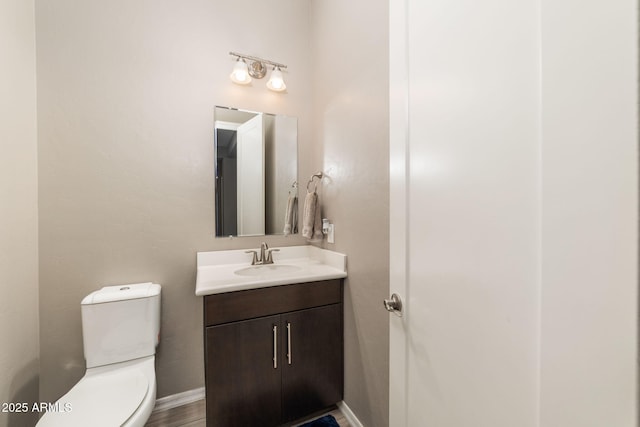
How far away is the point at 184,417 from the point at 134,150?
5.56 ft

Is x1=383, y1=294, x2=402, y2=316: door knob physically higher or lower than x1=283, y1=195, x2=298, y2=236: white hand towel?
lower

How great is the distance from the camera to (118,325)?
1.32 m

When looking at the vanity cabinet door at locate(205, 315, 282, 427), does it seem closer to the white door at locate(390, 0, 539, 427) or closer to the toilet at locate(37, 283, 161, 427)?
the toilet at locate(37, 283, 161, 427)

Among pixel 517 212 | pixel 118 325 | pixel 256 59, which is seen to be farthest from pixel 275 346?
pixel 256 59

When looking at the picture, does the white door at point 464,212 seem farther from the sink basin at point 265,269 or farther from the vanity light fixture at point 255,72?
the vanity light fixture at point 255,72

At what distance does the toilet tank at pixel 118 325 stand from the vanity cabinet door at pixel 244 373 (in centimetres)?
45

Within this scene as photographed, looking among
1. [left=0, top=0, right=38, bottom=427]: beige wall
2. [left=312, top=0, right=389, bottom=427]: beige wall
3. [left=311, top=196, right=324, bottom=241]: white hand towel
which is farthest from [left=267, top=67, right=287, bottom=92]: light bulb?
[left=0, top=0, right=38, bottom=427]: beige wall

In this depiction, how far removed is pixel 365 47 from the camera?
1281 millimetres

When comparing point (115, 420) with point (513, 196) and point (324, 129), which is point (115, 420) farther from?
point (324, 129)

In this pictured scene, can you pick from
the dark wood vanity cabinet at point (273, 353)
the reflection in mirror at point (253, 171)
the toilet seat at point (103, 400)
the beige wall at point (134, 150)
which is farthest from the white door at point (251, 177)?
the toilet seat at point (103, 400)

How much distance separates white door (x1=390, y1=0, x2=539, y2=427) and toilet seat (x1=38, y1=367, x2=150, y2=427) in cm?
110

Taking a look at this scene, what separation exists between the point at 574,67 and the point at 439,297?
0.54 meters

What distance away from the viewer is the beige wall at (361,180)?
1162 mm

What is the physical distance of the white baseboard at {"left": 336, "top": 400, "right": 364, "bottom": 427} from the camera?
1348 millimetres
